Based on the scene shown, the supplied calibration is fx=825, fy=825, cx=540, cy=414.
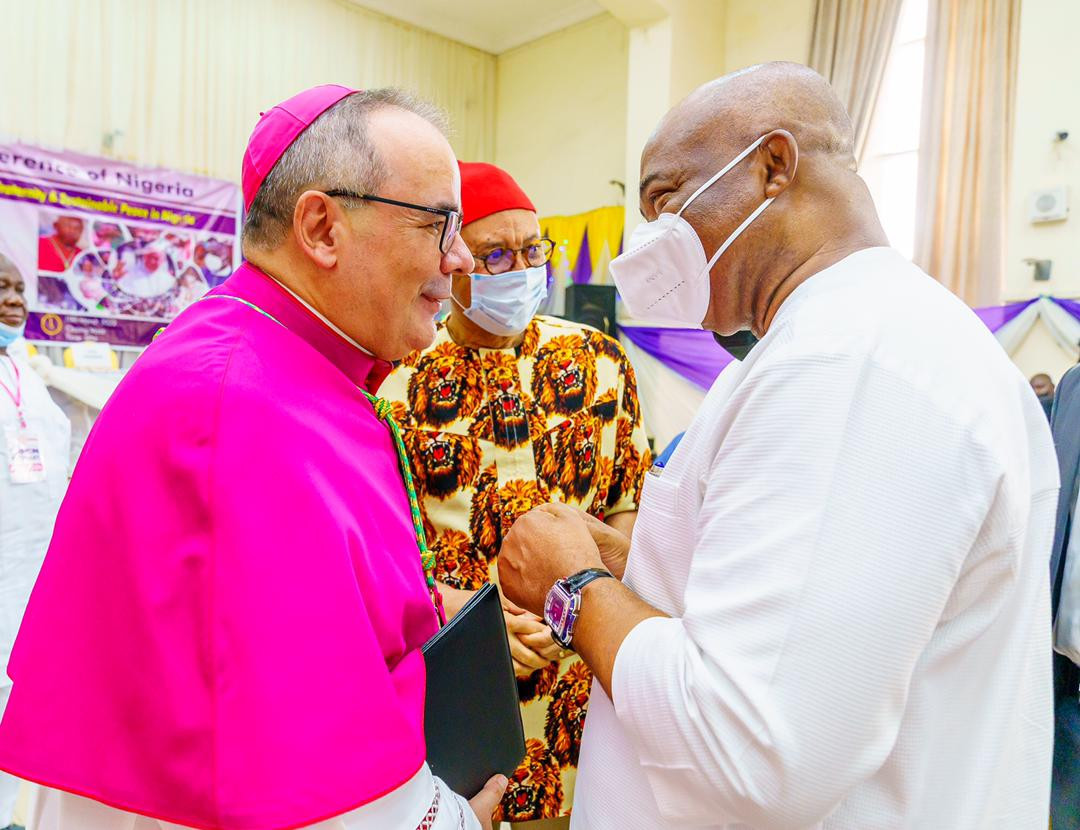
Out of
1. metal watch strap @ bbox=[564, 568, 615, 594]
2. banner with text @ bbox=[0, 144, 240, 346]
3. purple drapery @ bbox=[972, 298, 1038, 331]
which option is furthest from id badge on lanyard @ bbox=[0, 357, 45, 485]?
purple drapery @ bbox=[972, 298, 1038, 331]

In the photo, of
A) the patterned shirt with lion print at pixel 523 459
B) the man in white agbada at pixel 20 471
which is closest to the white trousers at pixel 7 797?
the man in white agbada at pixel 20 471

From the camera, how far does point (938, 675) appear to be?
2.86 ft

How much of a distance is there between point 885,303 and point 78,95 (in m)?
6.47

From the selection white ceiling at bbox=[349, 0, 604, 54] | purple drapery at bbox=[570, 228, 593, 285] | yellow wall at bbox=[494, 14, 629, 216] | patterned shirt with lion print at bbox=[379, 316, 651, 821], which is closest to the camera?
patterned shirt with lion print at bbox=[379, 316, 651, 821]

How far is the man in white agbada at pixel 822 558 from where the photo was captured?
2.52ft

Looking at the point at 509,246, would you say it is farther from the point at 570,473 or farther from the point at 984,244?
the point at 984,244

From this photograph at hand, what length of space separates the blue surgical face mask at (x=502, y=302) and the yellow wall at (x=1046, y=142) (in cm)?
354

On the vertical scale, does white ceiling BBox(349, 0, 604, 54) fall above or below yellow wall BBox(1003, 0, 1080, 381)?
above

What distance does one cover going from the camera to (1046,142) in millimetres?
4340

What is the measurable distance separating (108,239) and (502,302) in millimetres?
5031

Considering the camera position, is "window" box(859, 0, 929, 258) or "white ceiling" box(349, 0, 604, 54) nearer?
"window" box(859, 0, 929, 258)

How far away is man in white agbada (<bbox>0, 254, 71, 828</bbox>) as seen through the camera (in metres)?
3.60

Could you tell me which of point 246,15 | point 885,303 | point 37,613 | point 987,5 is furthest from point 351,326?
point 246,15

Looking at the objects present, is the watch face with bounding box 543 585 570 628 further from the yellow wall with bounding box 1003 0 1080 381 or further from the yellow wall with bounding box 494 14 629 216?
the yellow wall with bounding box 494 14 629 216
